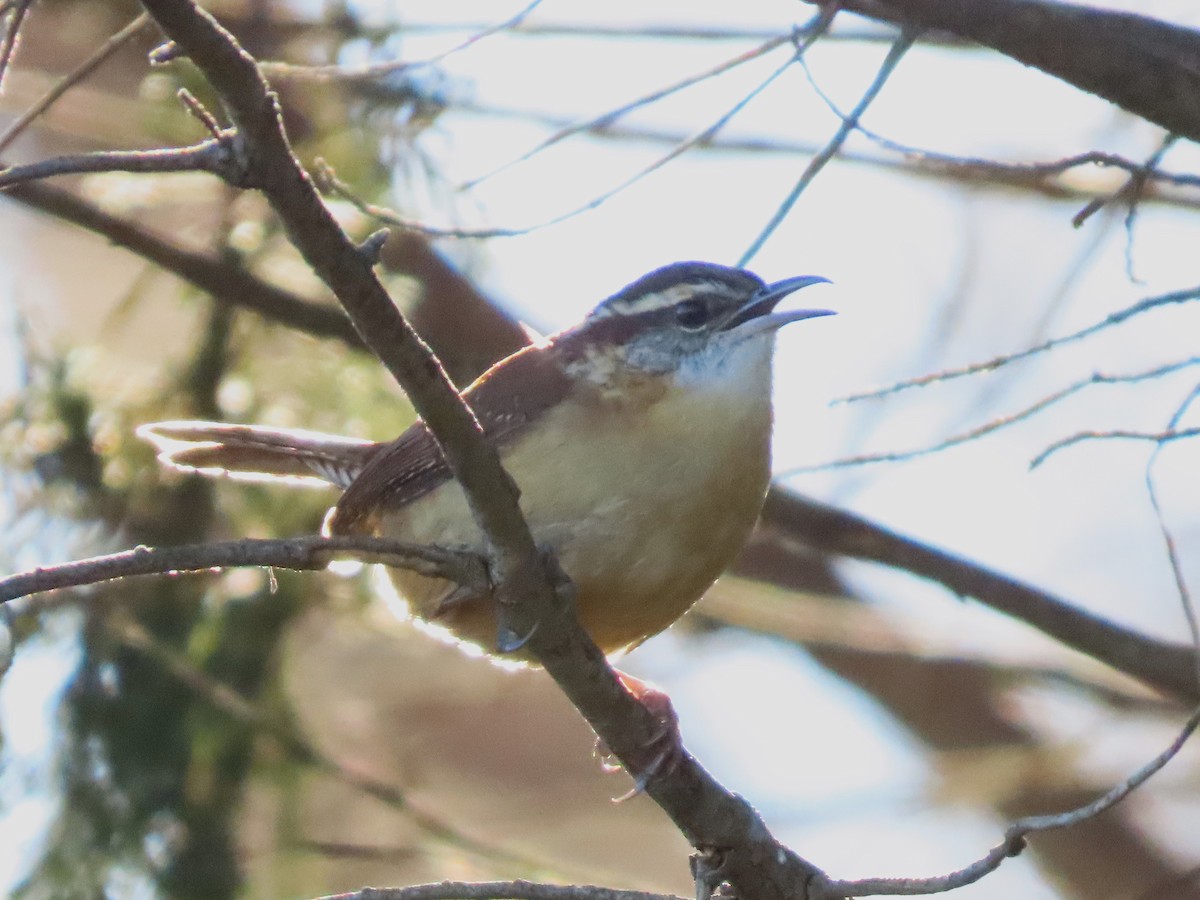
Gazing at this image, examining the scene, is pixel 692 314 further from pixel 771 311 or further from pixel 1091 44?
pixel 1091 44

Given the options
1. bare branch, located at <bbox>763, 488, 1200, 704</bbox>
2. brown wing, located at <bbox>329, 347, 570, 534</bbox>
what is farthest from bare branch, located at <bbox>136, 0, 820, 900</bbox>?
bare branch, located at <bbox>763, 488, 1200, 704</bbox>

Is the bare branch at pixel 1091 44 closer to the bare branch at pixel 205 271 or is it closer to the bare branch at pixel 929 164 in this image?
the bare branch at pixel 929 164

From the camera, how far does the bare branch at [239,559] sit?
192cm

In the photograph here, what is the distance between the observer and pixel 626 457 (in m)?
3.25

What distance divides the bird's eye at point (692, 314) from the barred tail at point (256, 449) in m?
1.06

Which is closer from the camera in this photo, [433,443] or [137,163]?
[137,163]

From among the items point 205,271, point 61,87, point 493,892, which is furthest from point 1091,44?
point 205,271

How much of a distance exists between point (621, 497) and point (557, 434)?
0.23 m

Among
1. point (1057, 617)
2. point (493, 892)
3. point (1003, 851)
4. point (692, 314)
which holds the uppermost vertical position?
point (692, 314)

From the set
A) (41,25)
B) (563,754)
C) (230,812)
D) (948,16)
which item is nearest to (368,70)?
(948,16)

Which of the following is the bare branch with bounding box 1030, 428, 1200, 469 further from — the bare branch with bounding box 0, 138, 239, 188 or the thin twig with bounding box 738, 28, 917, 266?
the bare branch with bounding box 0, 138, 239, 188

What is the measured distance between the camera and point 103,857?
4.58 meters

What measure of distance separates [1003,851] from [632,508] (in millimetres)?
1069

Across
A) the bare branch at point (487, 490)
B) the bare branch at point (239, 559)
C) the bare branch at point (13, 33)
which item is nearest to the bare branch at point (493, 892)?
the bare branch at point (487, 490)
